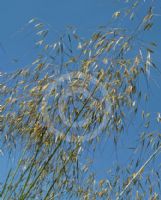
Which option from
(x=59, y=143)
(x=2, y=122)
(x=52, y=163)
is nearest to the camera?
(x=59, y=143)

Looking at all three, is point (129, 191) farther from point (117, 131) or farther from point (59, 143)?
point (59, 143)

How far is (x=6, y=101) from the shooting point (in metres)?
2.60

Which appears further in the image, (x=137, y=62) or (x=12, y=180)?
(x=137, y=62)

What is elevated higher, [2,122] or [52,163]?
[2,122]

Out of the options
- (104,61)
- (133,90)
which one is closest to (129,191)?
(133,90)

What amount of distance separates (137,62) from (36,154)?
73cm

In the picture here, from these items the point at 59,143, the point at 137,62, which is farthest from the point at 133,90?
the point at 59,143

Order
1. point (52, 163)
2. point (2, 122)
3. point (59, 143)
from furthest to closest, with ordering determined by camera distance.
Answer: point (2, 122) → point (52, 163) → point (59, 143)

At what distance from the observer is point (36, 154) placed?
220 cm

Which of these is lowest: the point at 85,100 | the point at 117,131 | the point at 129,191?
the point at 129,191

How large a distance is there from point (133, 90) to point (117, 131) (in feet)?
0.79

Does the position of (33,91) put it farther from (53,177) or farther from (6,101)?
(53,177)

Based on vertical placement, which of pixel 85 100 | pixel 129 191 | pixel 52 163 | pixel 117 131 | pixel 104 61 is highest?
pixel 104 61

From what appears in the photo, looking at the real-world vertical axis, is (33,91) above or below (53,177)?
above
